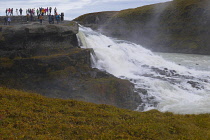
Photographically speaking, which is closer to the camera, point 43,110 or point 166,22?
point 43,110

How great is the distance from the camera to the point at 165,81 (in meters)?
26.3

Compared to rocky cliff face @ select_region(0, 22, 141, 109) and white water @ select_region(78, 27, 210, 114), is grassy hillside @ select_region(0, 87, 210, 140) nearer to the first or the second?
rocky cliff face @ select_region(0, 22, 141, 109)

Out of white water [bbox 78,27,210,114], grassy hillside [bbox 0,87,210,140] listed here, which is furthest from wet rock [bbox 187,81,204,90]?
grassy hillside [bbox 0,87,210,140]

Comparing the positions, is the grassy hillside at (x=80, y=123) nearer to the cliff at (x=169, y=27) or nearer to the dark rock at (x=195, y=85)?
the dark rock at (x=195, y=85)

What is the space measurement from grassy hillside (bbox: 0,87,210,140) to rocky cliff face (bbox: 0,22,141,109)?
272 inches

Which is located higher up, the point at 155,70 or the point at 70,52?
the point at 70,52

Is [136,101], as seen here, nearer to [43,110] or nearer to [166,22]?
[43,110]

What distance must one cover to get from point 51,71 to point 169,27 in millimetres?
53062

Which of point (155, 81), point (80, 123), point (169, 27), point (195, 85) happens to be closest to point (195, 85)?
point (195, 85)

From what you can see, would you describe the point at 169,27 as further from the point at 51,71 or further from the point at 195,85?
the point at 51,71

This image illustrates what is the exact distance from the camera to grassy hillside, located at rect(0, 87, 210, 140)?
9.52m

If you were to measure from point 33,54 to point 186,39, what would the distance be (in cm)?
4882

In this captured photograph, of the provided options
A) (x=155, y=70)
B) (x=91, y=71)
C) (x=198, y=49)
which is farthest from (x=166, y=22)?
(x=91, y=71)

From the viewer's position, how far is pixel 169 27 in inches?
2685
